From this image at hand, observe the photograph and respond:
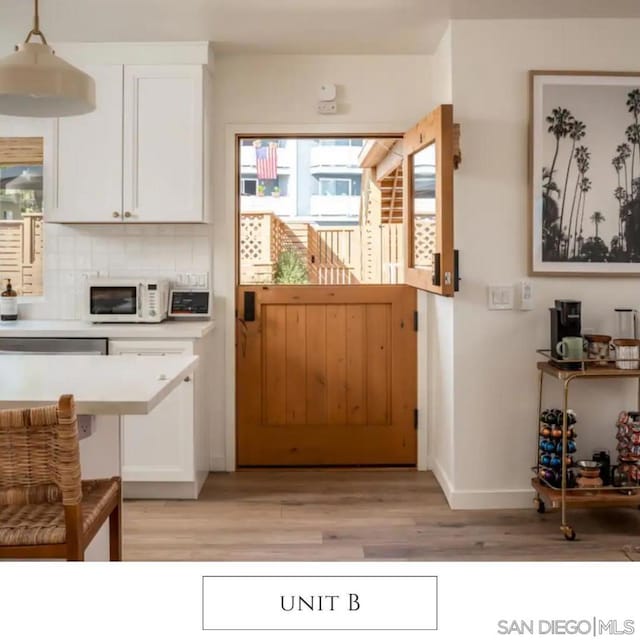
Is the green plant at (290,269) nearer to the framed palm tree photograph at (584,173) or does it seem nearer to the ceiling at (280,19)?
the ceiling at (280,19)

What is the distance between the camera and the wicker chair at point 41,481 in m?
1.33

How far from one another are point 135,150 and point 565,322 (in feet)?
7.47

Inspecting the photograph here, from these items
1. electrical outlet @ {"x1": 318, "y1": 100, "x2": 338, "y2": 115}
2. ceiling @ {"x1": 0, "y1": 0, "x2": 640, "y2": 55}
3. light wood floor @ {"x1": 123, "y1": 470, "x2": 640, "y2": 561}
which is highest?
ceiling @ {"x1": 0, "y1": 0, "x2": 640, "y2": 55}

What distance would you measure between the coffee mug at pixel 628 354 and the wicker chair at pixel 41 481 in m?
2.43

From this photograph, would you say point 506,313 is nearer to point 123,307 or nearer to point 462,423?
point 462,423

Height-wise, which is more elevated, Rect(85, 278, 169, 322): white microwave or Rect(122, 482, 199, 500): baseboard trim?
Rect(85, 278, 169, 322): white microwave

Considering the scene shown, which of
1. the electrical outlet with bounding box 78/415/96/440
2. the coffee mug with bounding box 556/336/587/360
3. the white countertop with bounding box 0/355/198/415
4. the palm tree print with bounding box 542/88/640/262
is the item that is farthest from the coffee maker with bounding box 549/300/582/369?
the electrical outlet with bounding box 78/415/96/440

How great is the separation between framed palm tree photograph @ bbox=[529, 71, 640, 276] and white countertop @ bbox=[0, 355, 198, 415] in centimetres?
192

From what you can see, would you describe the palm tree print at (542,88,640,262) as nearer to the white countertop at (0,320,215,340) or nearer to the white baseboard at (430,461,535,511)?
the white baseboard at (430,461,535,511)

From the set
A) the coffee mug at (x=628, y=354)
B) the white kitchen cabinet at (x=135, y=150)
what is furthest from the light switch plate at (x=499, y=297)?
the white kitchen cabinet at (x=135, y=150)

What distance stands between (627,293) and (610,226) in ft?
1.08

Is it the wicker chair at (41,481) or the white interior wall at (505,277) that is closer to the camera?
the wicker chair at (41,481)

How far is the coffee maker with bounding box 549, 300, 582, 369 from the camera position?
314 cm
